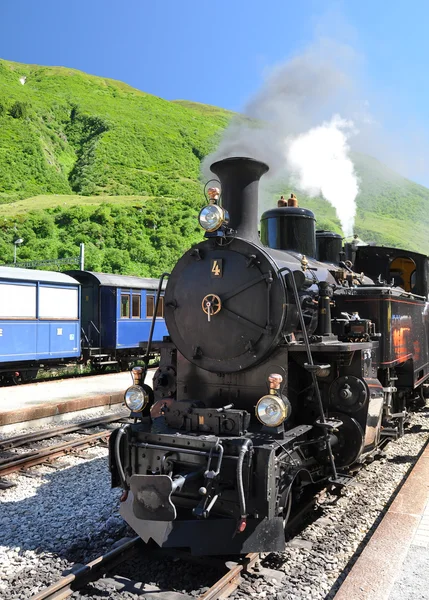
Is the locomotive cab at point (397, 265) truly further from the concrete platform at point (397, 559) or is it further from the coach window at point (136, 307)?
the coach window at point (136, 307)

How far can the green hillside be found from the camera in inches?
1449

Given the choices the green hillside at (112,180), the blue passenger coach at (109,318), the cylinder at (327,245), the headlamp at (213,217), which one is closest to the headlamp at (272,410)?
the headlamp at (213,217)

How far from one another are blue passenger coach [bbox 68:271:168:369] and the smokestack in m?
10.3

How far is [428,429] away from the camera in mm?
8172

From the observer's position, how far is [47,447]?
279 inches

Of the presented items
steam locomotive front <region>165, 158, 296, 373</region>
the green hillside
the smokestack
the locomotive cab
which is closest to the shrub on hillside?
the green hillside

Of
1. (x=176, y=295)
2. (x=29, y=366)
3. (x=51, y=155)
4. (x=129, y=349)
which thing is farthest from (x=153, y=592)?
(x=51, y=155)

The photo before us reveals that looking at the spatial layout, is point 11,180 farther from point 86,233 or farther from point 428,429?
point 428,429

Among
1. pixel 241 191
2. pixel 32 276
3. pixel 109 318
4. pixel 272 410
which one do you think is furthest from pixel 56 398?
pixel 272 410

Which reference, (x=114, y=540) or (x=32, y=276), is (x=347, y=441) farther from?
(x=32, y=276)

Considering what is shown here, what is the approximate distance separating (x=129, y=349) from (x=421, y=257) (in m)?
10.4

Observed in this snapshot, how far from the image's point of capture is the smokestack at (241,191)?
15.9 ft

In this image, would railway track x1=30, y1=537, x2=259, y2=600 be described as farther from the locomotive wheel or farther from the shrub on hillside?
the shrub on hillside

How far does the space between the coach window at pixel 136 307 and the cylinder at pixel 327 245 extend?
390 inches
